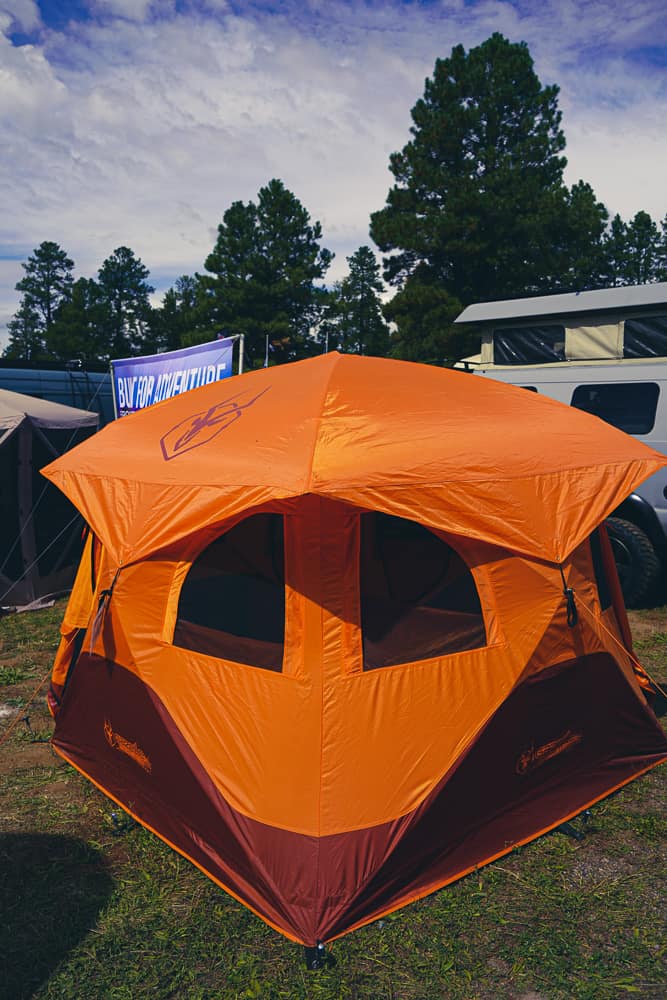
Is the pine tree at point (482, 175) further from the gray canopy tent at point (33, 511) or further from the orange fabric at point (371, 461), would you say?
the orange fabric at point (371, 461)

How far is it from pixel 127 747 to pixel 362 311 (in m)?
46.4

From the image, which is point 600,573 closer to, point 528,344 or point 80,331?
point 528,344

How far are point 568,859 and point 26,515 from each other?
6.83 m

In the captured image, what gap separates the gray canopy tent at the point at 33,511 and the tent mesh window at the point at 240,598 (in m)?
4.93

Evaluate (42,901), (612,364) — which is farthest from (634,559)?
(42,901)

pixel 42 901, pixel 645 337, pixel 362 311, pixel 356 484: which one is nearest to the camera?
pixel 356 484

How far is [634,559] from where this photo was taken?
7223 mm

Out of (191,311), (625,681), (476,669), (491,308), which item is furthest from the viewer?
(191,311)

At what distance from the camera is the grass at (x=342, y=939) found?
284 centimetres

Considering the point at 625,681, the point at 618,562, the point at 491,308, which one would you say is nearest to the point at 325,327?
the point at 491,308

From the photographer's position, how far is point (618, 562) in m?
7.37

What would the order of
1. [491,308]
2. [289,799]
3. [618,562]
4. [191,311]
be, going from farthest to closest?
[191,311]
[491,308]
[618,562]
[289,799]

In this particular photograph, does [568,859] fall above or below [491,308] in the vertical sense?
below

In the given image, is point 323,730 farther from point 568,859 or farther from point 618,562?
point 618,562
